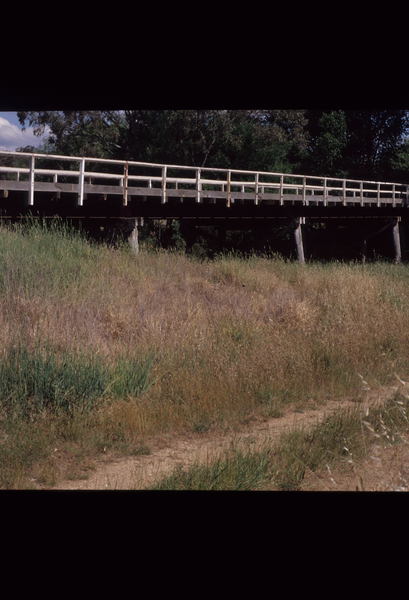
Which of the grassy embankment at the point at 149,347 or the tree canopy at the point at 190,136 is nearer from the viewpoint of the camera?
the grassy embankment at the point at 149,347

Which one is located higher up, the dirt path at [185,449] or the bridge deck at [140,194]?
the bridge deck at [140,194]

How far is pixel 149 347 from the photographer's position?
30.1 ft

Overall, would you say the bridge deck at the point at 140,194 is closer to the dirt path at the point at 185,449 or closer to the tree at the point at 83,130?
the tree at the point at 83,130

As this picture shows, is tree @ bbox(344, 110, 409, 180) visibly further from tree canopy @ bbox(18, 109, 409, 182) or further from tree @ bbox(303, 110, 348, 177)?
tree canopy @ bbox(18, 109, 409, 182)

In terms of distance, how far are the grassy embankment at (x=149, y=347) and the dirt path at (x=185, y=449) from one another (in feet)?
0.54

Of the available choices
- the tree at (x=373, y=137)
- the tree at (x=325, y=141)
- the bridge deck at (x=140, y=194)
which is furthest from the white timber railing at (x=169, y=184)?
the tree at (x=373, y=137)

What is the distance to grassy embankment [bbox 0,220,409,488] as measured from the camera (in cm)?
655

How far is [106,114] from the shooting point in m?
33.3

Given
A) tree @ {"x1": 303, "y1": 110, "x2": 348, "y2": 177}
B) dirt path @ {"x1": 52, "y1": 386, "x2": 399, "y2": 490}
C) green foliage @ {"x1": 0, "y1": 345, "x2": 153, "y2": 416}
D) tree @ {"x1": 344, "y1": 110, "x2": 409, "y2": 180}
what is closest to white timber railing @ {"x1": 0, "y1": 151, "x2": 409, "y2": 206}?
tree @ {"x1": 303, "y1": 110, "x2": 348, "y2": 177}

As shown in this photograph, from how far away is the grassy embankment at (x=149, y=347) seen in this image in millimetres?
6555

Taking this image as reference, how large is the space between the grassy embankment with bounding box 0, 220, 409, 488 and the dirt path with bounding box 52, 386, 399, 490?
17 cm

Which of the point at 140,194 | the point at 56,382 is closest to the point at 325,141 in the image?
the point at 140,194
